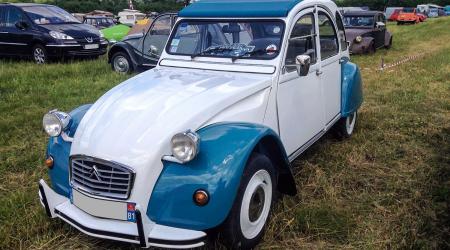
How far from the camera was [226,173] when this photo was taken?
2.75 metres

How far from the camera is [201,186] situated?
8.90ft

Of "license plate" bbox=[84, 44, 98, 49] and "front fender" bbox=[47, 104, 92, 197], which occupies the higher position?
"license plate" bbox=[84, 44, 98, 49]

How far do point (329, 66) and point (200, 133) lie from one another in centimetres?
229

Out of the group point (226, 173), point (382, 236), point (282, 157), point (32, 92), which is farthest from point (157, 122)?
point (32, 92)

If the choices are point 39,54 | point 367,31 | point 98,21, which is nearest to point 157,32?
point 39,54

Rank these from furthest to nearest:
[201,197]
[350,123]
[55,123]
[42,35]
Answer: [42,35]
[350,123]
[55,123]
[201,197]

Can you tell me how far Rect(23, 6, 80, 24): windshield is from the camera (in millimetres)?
11609

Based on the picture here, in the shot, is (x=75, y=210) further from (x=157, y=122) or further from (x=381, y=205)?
(x=381, y=205)

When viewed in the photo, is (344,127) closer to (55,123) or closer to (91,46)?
(55,123)

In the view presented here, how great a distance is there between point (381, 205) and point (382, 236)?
542mm

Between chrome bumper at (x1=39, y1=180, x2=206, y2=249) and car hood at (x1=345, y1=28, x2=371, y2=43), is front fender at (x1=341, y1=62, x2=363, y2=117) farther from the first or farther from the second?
car hood at (x1=345, y1=28, x2=371, y2=43)

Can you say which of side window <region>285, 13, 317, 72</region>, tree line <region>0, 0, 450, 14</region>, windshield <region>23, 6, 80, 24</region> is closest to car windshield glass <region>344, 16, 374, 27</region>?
windshield <region>23, 6, 80, 24</region>

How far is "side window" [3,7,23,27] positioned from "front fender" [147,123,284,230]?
1060 cm

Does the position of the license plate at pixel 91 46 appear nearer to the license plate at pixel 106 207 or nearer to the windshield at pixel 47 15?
the windshield at pixel 47 15
